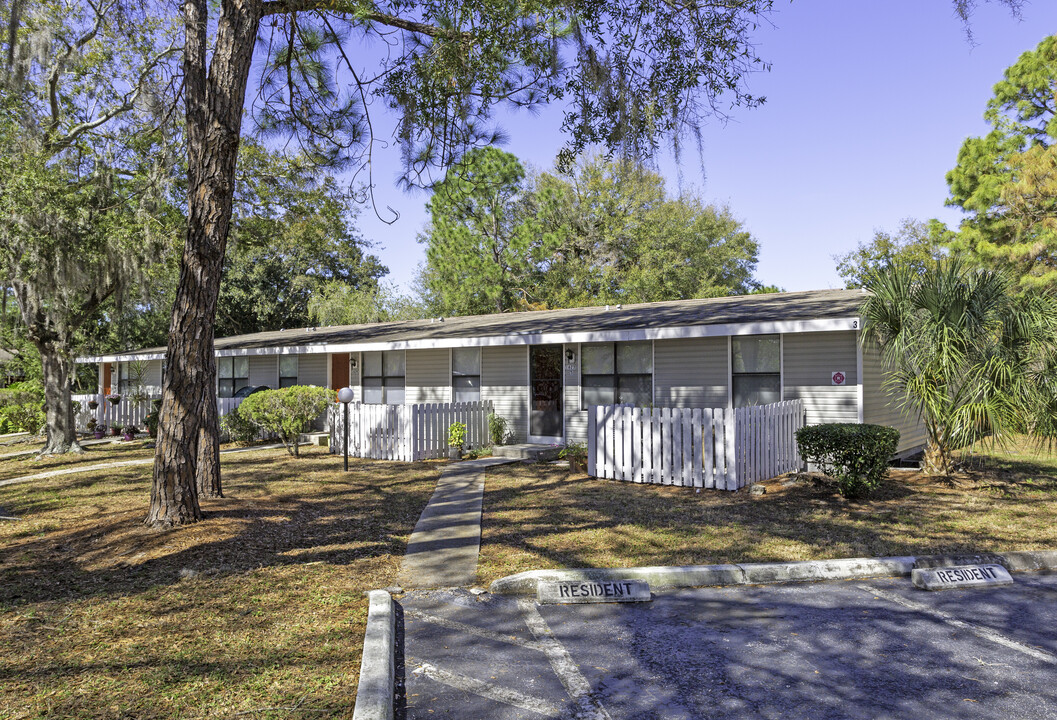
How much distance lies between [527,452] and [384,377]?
573 cm

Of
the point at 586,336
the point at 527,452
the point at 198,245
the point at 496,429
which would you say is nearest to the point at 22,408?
Answer: the point at 496,429

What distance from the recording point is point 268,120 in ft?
36.2

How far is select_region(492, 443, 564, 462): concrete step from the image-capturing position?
13.4 meters

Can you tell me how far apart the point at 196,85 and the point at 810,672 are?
847 cm

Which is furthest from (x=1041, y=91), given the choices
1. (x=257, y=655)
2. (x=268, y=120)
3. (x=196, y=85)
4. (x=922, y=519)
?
(x=257, y=655)

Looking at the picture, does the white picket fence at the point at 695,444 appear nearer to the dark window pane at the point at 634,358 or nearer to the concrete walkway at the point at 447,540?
the concrete walkway at the point at 447,540

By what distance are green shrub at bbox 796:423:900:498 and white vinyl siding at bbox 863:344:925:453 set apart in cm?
199

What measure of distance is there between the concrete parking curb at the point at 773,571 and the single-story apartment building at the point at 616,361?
4.66 m

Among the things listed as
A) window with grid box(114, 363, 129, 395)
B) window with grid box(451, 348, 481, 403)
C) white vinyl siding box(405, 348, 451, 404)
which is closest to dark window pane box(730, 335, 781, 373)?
window with grid box(451, 348, 481, 403)

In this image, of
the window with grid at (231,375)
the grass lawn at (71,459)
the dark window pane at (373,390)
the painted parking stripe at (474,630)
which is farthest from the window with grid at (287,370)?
the painted parking stripe at (474,630)

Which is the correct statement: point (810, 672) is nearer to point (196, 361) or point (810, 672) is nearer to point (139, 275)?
point (196, 361)

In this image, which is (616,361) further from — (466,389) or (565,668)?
(565,668)

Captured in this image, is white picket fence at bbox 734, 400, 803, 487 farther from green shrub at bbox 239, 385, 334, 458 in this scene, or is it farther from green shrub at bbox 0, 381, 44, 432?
green shrub at bbox 0, 381, 44, 432

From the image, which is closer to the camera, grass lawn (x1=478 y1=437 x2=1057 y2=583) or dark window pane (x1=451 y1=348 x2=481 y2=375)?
grass lawn (x1=478 y1=437 x2=1057 y2=583)
